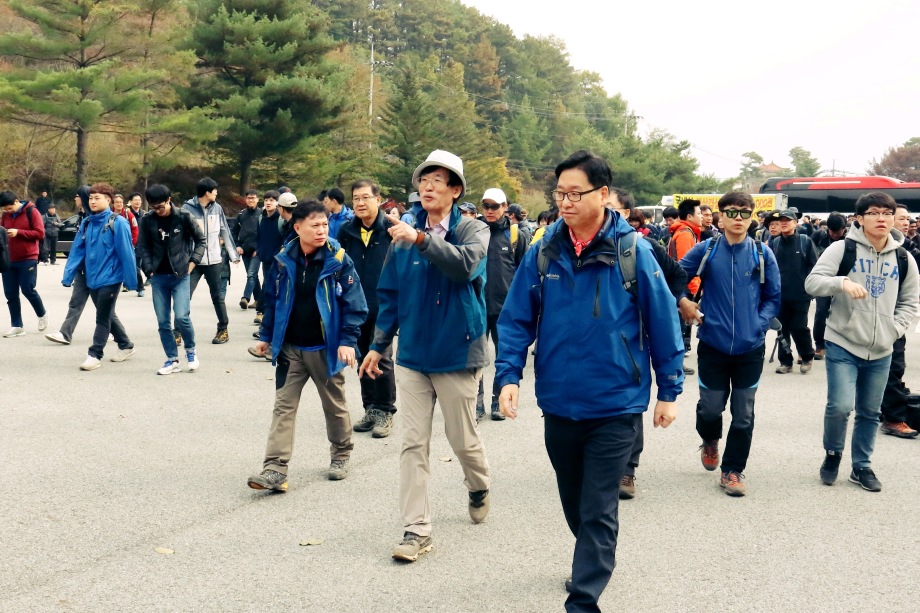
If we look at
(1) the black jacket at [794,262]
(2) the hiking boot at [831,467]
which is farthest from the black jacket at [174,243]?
(1) the black jacket at [794,262]

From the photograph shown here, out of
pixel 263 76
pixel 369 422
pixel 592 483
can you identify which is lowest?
pixel 369 422

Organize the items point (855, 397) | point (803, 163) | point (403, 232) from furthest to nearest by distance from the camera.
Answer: point (803, 163)
point (855, 397)
point (403, 232)

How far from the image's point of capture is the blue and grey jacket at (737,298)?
5.76 m

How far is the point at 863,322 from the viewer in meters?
5.82

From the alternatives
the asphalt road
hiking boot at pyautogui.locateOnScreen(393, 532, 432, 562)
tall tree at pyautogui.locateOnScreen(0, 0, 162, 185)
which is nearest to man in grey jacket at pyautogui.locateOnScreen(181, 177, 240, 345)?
the asphalt road

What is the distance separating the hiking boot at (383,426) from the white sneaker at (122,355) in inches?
166

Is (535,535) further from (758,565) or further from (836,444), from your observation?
(836,444)

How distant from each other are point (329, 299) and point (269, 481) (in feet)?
3.83

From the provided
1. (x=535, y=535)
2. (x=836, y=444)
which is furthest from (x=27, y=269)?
(x=836, y=444)

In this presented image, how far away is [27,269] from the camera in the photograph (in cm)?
1150

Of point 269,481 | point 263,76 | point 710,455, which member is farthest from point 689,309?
point 263,76

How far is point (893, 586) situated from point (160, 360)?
26.3ft

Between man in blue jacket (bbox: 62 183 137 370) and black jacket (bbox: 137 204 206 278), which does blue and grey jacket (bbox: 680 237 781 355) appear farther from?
man in blue jacket (bbox: 62 183 137 370)

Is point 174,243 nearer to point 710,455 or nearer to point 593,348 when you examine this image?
point 710,455
